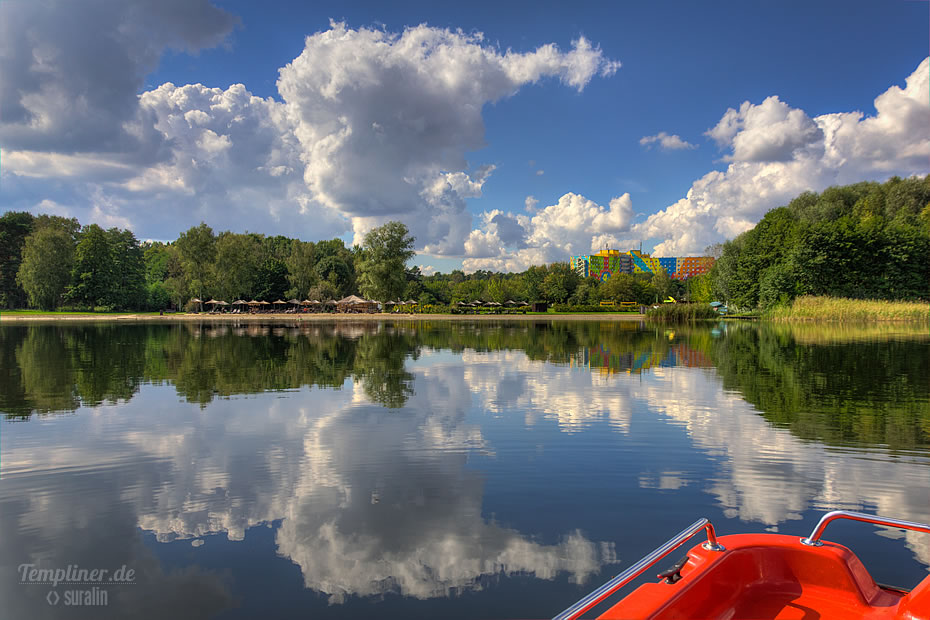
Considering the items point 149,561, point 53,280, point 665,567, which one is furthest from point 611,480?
point 53,280

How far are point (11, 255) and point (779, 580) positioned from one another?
399 feet

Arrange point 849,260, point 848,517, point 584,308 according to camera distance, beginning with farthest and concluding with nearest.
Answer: point 584,308 → point 849,260 → point 848,517

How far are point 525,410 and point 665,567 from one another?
A: 23.3 ft

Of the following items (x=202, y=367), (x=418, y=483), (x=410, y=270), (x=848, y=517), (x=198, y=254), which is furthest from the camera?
(x=410, y=270)

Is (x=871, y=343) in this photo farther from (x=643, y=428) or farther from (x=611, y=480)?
(x=611, y=480)

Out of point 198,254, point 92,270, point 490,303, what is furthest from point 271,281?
point 490,303

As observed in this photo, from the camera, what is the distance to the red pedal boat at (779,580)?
11.3 feet

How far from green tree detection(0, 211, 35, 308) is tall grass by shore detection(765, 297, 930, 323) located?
12179 cm

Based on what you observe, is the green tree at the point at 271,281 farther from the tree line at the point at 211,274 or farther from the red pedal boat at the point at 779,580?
the red pedal boat at the point at 779,580

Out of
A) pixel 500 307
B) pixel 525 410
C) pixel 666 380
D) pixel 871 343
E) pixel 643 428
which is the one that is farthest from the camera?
pixel 500 307

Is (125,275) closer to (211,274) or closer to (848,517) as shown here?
(211,274)

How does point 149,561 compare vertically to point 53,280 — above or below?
below

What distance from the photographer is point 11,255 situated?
8919 cm

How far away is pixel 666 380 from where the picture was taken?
55.2 ft
